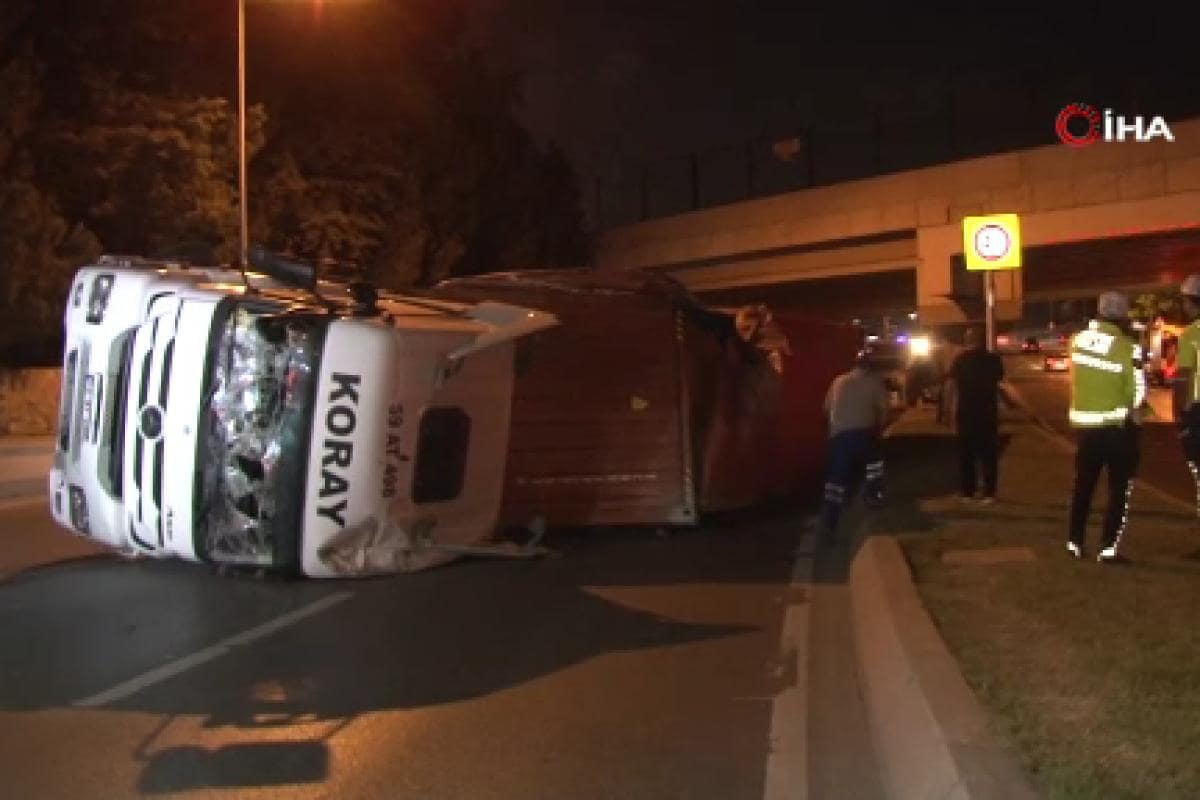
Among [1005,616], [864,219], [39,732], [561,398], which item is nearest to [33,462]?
[561,398]

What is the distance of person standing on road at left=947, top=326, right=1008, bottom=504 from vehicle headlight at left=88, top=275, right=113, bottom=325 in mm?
7684

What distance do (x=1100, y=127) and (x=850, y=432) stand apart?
26.0m

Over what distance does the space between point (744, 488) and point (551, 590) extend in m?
4.20

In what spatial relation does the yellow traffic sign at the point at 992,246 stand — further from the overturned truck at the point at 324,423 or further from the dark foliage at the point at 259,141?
the dark foliage at the point at 259,141

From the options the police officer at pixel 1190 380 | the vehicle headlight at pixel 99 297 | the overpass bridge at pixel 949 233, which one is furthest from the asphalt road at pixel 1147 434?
the vehicle headlight at pixel 99 297

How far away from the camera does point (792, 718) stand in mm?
6387

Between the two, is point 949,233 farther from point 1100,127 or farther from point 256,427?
point 256,427

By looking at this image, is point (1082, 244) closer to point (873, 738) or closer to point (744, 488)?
point (744, 488)

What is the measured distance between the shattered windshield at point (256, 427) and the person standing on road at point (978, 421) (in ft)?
21.5

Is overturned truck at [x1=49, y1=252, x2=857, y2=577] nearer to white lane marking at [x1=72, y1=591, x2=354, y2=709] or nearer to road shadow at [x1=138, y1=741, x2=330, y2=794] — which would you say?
white lane marking at [x1=72, y1=591, x2=354, y2=709]

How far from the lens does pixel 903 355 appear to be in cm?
3347

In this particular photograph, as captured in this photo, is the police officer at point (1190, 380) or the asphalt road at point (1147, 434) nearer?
the police officer at point (1190, 380)

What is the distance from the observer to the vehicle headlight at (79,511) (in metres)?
9.69

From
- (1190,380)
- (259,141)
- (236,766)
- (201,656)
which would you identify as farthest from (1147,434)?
(236,766)
